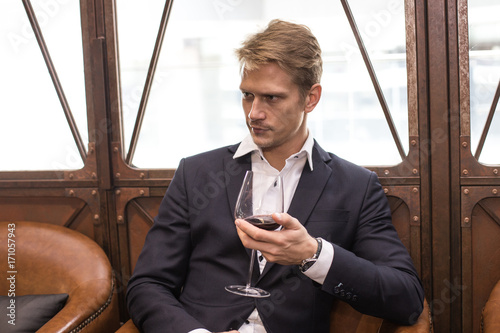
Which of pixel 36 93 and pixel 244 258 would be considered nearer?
pixel 244 258

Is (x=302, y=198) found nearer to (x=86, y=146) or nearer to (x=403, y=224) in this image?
(x=403, y=224)

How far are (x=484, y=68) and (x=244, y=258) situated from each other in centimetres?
140

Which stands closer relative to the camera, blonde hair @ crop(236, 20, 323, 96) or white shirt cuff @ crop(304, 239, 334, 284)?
white shirt cuff @ crop(304, 239, 334, 284)

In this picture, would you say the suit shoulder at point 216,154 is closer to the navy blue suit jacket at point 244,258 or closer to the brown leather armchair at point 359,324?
the navy blue suit jacket at point 244,258

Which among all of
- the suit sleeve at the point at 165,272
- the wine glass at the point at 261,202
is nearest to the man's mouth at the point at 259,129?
the suit sleeve at the point at 165,272

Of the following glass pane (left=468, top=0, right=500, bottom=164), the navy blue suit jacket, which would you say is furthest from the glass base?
glass pane (left=468, top=0, right=500, bottom=164)

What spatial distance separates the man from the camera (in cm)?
184

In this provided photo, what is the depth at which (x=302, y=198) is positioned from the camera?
1943mm

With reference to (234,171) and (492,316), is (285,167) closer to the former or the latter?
(234,171)

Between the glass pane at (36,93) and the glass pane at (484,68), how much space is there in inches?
77.5

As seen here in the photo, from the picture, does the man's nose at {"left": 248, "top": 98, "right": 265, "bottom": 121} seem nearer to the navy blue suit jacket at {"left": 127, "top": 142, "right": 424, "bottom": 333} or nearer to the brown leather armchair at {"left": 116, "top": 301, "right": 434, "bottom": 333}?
the navy blue suit jacket at {"left": 127, "top": 142, "right": 424, "bottom": 333}

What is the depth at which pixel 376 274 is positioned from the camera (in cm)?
174

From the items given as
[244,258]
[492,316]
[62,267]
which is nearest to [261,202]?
[244,258]

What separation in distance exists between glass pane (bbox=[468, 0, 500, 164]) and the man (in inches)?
24.6
